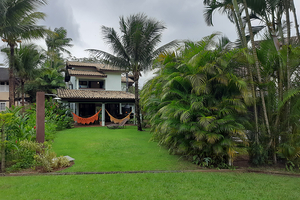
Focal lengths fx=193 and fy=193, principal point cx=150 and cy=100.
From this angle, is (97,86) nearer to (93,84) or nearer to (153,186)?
(93,84)

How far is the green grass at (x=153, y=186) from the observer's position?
10.6ft

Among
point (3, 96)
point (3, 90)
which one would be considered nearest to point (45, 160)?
point (3, 96)

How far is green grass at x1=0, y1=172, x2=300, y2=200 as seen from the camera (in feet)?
10.6

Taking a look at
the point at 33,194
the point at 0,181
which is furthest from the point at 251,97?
the point at 0,181

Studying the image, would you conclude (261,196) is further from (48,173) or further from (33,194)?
(48,173)

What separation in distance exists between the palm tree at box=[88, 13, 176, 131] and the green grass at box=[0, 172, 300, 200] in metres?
8.32

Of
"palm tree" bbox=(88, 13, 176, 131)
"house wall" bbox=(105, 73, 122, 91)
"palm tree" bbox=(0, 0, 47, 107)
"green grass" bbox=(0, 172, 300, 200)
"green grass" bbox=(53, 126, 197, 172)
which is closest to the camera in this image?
"green grass" bbox=(0, 172, 300, 200)

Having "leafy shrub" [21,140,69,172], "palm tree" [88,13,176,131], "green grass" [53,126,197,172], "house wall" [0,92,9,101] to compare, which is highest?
"palm tree" [88,13,176,131]

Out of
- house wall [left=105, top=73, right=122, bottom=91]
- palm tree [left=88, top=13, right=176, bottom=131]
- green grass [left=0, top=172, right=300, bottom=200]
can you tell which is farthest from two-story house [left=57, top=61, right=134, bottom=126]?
green grass [left=0, top=172, right=300, bottom=200]

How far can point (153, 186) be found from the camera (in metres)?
3.64

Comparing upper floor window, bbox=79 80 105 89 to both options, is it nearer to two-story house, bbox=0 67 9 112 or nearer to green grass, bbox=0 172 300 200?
two-story house, bbox=0 67 9 112

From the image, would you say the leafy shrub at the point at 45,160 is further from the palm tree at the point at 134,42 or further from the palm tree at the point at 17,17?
the palm tree at the point at 134,42

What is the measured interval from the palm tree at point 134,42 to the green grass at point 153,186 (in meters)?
8.32

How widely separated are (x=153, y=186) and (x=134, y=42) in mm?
8787
